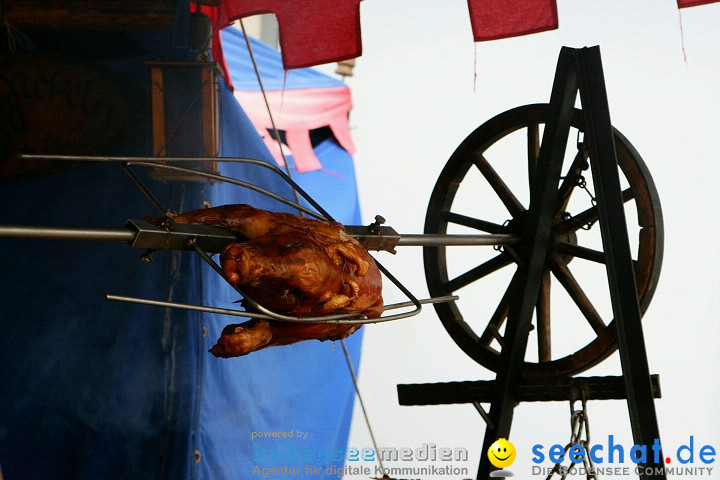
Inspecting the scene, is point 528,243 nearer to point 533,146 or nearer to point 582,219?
point 582,219

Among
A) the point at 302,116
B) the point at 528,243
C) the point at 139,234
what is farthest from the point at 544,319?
the point at 302,116

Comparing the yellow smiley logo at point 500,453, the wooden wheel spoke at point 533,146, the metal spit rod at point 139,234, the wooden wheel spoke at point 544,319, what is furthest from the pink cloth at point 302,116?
the metal spit rod at point 139,234

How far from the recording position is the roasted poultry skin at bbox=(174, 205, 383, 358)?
1284 millimetres

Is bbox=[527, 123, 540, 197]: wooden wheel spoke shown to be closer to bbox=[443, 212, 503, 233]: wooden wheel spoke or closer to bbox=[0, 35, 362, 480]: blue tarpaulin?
bbox=[443, 212, 503, 233]: wooden wheel spoke

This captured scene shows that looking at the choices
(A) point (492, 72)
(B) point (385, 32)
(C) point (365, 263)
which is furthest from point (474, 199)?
(C) point (365, 263)

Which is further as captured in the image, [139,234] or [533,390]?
[533,390]

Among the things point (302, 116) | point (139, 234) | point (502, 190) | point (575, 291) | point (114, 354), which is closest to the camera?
point (139, 234)

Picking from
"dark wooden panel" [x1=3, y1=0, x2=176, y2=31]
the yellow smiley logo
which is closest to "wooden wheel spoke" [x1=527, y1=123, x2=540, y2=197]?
the yellow smiley logo

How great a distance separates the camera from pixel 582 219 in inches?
77.7

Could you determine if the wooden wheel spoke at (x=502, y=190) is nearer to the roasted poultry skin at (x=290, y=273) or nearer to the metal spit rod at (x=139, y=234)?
the metal spit rod at (x=139, y=234)

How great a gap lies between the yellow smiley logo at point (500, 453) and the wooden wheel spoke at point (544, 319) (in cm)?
27

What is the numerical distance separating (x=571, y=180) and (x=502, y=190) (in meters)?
0.20

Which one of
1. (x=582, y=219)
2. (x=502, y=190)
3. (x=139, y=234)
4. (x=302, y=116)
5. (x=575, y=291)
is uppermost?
(x=302, y=116)

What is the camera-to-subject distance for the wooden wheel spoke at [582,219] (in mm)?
1948
